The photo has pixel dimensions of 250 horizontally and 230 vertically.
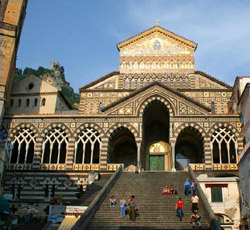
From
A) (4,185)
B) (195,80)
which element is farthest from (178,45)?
(4,185)

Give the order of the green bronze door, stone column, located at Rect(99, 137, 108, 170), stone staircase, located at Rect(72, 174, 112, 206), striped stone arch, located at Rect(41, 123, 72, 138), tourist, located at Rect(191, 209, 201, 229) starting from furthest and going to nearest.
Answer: the green bronze door → striped stone arch, located at Rect(41, 123, 72, 138) → stone column, located at Rect(99, 137, 108, 170) → stone staircase, located at Rect(72, 174, 112, 206) → tourist, located at Rect(191, 209, 201, 229)

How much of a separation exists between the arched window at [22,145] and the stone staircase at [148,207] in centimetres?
1099

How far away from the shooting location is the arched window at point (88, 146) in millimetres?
31734

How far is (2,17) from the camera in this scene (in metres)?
35.2

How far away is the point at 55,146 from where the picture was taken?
3356cm

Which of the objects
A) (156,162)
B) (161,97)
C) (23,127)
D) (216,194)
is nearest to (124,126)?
(161,97)

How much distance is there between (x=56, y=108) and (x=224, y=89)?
19.4m

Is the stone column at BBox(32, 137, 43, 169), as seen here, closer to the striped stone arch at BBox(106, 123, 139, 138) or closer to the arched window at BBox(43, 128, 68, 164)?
the arched window at BBox(43, 128, 68, 164)

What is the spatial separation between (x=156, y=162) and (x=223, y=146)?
6.78m

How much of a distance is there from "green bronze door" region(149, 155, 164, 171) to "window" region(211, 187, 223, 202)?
989cm

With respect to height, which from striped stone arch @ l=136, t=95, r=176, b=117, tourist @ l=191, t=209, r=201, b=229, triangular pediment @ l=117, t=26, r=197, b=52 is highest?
triangular pediment @ l=117, t=26, r=197, b=52

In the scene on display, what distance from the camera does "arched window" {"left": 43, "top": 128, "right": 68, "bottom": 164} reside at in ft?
105

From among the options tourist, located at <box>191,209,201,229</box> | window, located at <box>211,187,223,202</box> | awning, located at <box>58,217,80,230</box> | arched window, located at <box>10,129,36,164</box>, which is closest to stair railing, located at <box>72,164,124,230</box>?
awning, located at <box>58,217,80,230</box>

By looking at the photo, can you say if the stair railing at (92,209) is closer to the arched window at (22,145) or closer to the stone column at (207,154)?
the stone column at (207,154)
